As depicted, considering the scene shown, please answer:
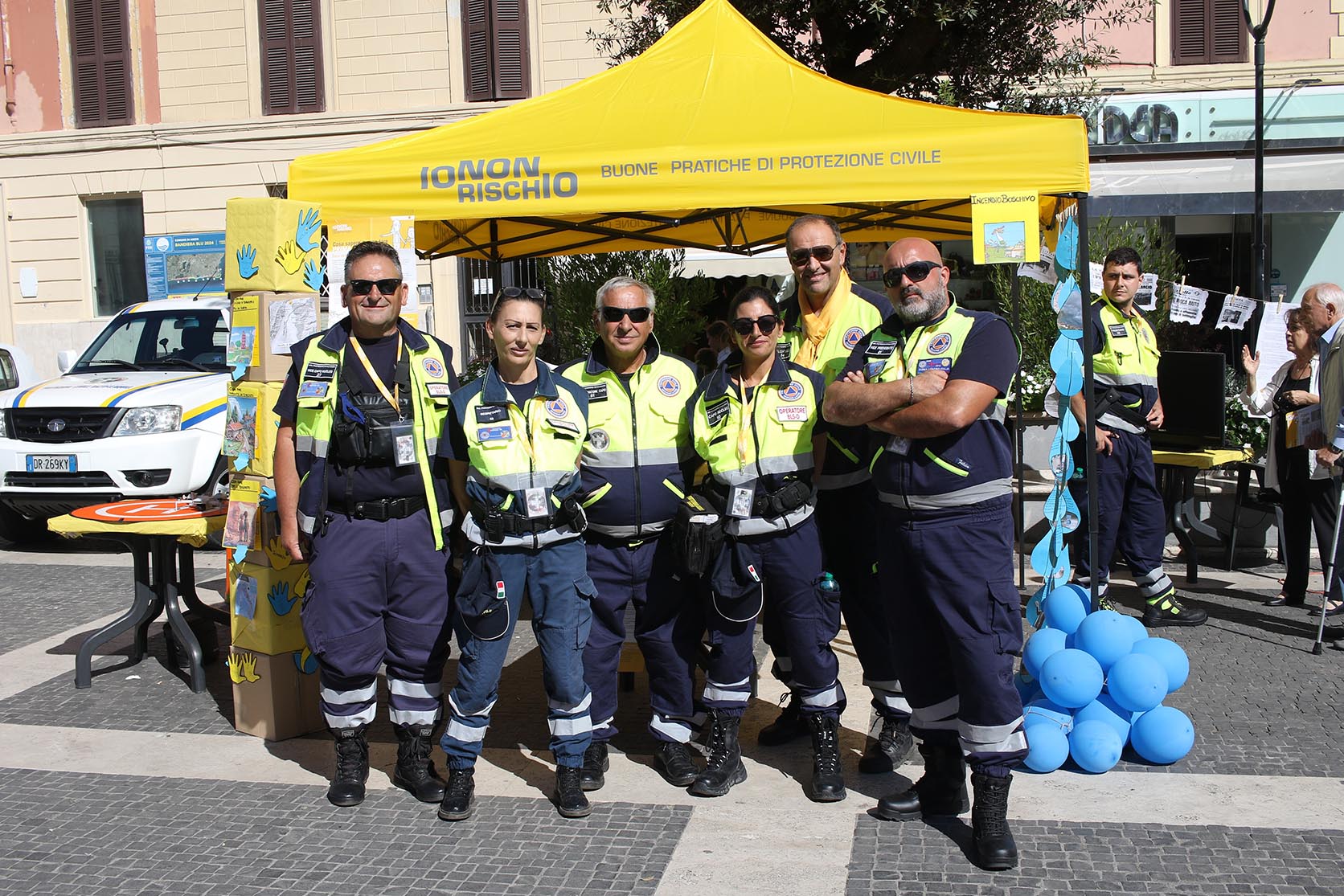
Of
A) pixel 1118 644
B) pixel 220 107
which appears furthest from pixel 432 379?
pixel 220 107

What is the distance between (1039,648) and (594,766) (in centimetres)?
190

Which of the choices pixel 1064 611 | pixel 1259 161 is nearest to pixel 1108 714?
pixel 1064 611

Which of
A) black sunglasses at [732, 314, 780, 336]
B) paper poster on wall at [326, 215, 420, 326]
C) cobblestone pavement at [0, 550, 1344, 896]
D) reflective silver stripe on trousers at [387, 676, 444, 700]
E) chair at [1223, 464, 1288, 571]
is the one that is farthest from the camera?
chair at [1223, 464, 1288, 571]

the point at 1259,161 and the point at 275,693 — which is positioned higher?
the point at 1259,161

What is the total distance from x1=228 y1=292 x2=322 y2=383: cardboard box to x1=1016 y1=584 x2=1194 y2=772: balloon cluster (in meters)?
3.27

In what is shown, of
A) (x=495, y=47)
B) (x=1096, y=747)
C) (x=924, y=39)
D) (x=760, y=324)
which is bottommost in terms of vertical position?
(x=1096, y=747)

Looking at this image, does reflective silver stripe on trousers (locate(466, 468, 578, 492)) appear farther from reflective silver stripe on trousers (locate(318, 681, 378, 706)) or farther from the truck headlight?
the truck headlight

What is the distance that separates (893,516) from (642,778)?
58.8 inches

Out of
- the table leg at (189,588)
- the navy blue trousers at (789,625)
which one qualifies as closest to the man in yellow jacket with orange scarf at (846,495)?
the navy blue trousers at (789,625)

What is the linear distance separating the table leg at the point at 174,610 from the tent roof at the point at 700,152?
1.98 meters

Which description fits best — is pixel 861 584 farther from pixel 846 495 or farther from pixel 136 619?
pixel 136 619

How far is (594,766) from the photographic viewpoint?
4.70 m

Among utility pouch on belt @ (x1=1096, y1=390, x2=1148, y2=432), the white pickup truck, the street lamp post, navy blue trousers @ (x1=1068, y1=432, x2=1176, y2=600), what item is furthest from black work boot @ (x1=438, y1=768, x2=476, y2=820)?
the street lamp post

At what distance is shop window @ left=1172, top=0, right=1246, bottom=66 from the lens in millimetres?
16641
